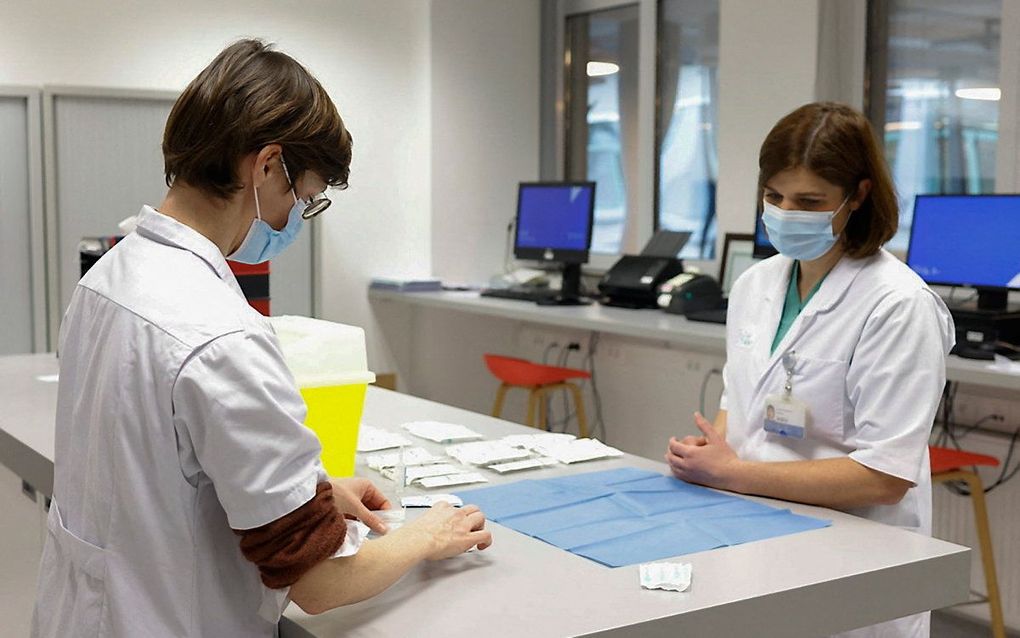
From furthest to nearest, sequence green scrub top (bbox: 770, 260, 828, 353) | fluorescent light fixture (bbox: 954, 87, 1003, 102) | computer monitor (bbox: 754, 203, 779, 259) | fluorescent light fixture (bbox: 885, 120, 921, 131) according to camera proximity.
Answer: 1. fluorescent light fixture (bbox: 885, 120, 921, 131)
2. computer monitor (bbox: 754, 203, 779, 259)
3. fluorescent light fixture (bbox: 954, 87, 1003, 102)
4. green scrub top (bbox: 770, 260, 828, 353)

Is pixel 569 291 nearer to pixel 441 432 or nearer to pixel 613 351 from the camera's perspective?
pixel 613 351

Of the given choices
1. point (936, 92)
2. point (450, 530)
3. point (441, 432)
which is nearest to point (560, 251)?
point (936, 92)

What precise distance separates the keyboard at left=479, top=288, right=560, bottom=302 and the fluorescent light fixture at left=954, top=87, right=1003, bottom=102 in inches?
Result: 69.9

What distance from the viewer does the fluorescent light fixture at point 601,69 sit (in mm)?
5496

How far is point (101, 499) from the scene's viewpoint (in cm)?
113

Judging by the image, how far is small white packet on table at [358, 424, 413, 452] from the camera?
207 centimetres

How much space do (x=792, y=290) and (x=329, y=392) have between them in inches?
33.3

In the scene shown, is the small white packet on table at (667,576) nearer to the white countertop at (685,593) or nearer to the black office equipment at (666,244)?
the white countertop at (685,593)

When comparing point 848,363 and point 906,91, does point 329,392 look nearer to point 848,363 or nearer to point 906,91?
point 848,363

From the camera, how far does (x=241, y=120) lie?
3.74 ft

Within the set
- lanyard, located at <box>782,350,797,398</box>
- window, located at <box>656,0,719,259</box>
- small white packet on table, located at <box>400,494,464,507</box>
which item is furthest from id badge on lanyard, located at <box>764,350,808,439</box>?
window, located at <box>656,0,719,259</box>

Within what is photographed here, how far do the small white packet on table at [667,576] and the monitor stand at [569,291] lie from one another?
318 cm

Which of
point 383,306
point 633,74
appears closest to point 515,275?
point 383,306

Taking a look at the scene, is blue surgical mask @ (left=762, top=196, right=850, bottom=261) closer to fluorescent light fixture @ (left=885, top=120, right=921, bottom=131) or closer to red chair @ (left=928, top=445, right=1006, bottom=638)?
red chair @ (left=928, top=445, right=1006, bottom=638)
